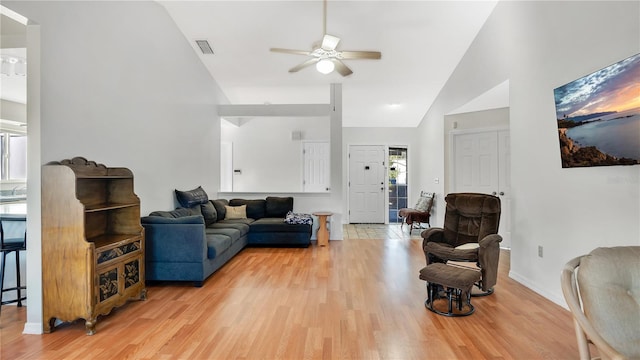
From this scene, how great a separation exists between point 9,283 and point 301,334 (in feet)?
10.7

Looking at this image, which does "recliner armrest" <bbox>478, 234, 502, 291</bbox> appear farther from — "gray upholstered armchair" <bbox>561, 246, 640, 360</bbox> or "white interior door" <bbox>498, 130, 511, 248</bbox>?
"white interior door" <bbox>498, 130, 511, 248</bbox>

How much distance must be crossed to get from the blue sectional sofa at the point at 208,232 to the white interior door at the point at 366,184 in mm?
2617

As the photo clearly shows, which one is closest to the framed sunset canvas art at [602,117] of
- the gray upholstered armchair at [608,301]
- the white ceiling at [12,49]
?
the gray upholstered armchair at [608,301]

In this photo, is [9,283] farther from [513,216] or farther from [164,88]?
[513,216]

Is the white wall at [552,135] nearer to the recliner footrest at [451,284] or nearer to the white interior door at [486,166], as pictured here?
the recliner footrest at [451,284]

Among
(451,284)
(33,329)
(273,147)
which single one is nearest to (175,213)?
(33,329)

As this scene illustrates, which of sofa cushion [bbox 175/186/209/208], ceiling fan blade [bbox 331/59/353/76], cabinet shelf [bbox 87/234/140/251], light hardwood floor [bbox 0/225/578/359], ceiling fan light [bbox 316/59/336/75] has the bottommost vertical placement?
light hardwood floor [bbox 0/225/578/359]

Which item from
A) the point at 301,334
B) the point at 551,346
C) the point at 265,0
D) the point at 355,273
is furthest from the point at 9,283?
the point at 551,346

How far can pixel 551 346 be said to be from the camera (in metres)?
2.17

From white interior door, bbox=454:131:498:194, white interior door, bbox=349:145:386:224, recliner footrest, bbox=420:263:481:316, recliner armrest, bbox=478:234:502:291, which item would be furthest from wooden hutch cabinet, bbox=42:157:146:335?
white interior door, bbox=349:145:386:224

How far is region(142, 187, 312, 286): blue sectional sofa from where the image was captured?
11.1ft

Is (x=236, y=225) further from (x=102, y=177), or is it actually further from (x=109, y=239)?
(x=102, y=177)

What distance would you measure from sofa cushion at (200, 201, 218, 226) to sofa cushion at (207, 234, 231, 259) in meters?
0.87

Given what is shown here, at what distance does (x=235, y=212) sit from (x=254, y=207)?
0.37 metres
